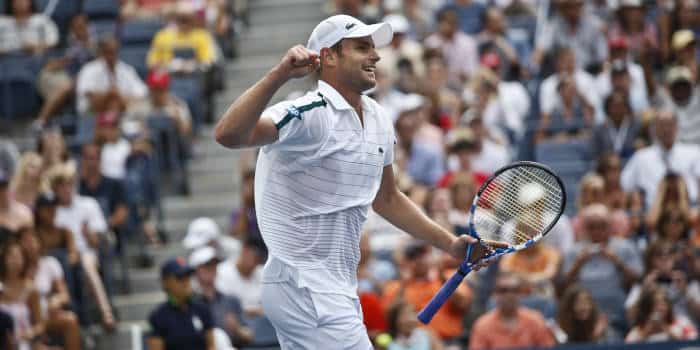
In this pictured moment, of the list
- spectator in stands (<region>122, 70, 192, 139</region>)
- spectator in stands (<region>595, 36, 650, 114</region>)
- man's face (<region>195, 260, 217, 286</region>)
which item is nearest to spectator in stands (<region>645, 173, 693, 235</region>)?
spectator in stands (<region>595, 36, 650, 114</region>)

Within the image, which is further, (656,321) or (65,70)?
(65,70)

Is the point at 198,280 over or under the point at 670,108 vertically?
under

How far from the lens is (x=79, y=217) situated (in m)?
10.7

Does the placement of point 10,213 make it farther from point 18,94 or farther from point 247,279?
point 18,94

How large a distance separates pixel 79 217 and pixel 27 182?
29.6 inches

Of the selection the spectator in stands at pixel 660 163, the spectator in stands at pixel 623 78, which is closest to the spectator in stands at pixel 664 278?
the spectator in stands at pixel 660 163

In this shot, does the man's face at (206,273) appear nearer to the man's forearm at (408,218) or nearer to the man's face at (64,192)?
the man's face at (64,192)

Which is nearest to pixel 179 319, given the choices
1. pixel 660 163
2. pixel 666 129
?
pixel 660 163

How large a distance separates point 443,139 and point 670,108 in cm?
203

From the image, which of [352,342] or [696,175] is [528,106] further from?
[352,342]

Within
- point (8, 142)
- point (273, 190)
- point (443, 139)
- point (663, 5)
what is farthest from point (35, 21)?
point (273, 190)

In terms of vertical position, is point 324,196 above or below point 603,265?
above

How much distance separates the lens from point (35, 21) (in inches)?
549

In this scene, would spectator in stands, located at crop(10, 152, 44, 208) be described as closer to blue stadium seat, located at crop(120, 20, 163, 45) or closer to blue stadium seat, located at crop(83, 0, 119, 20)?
blue stadium seat, located at crop(120, 20, 163, 45)
